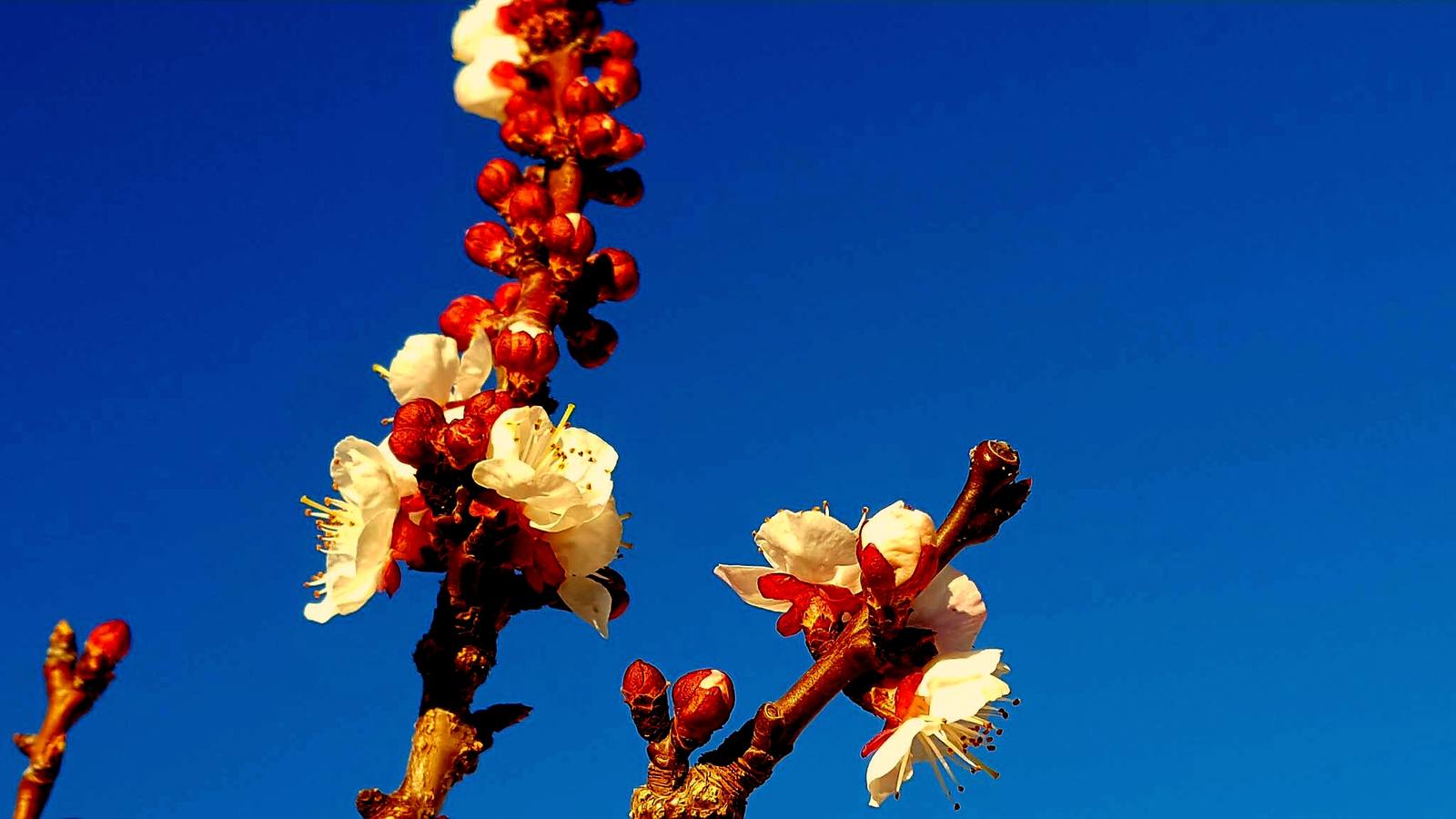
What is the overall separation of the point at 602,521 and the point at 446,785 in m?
0.63

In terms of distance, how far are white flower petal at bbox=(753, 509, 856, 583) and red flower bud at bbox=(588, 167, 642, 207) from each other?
155 cm

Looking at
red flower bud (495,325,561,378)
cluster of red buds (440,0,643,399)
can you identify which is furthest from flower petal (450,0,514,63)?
red flower bud (495,325,561,378)

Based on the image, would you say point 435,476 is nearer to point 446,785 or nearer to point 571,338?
point 446,785

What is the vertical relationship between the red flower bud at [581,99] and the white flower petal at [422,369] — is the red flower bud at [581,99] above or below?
above

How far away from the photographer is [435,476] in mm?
3258

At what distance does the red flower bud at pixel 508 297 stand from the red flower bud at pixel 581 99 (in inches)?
24.6

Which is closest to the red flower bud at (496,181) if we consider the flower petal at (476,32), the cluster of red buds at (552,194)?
the cluster of red buds at (552,194)

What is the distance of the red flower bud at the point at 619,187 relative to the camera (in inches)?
179

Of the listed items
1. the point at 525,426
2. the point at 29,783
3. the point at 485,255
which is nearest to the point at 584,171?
the point at 485,255

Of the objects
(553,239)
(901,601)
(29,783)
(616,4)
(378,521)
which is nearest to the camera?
(29,783)

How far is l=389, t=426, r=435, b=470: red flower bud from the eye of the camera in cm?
320

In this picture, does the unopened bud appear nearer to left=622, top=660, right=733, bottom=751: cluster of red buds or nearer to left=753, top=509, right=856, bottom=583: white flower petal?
left=753, top=509, right=856, bottom=583: white flower petal

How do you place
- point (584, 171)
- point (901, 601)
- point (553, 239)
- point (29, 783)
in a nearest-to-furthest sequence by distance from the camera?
1. point (29, 783)
2. point (901, 601)
3. point (553, 239)
4. point (584, 171)

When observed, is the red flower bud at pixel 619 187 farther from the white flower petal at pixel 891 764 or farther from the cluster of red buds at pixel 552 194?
the white flower petal at pixel 891 764
